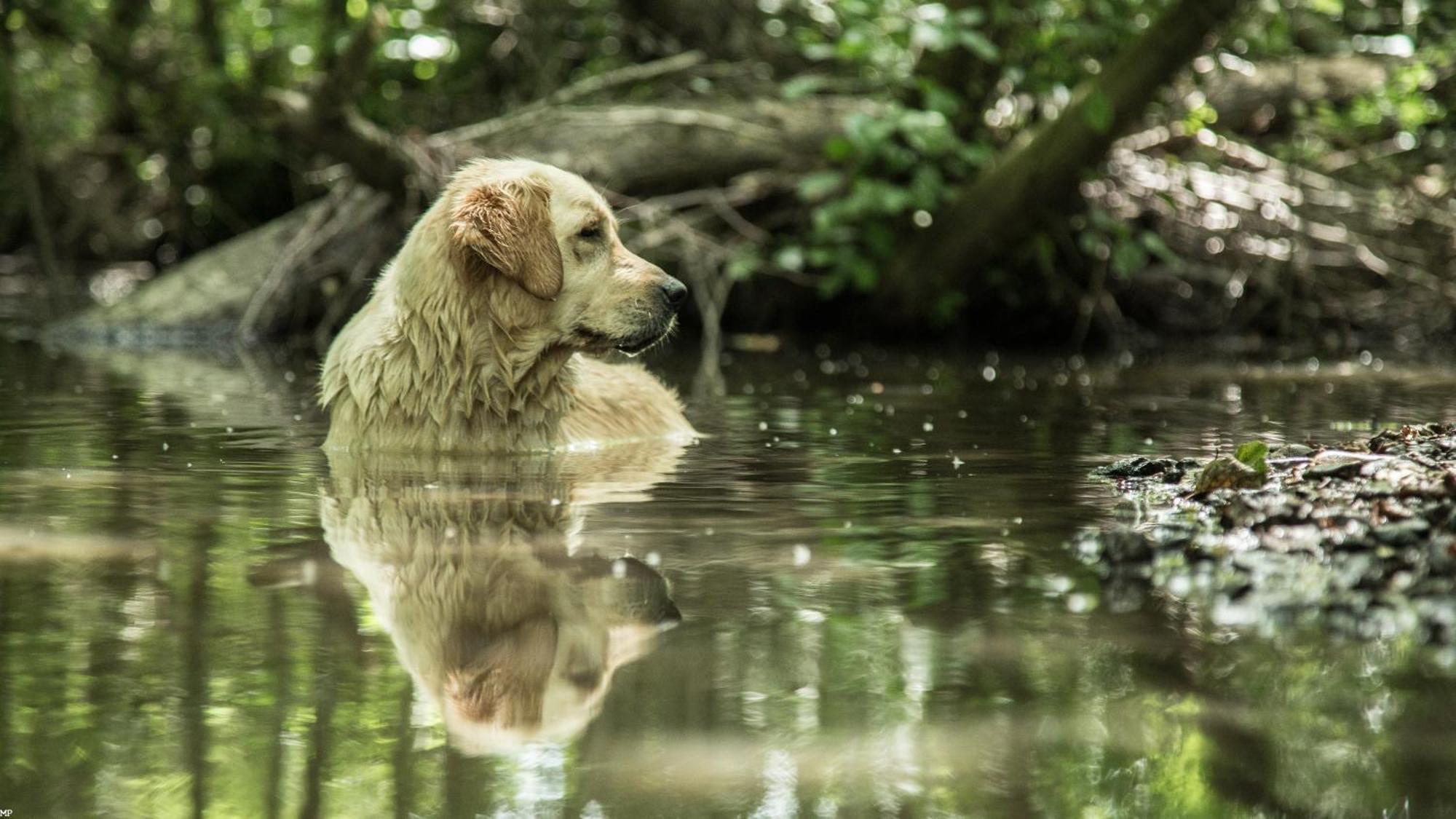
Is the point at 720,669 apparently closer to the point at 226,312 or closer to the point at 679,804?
the point at 679,804

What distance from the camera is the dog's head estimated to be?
6602mm

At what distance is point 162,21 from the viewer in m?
20.1

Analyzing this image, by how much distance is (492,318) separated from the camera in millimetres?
6746

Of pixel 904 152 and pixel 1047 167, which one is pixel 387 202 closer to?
pixel 904 152

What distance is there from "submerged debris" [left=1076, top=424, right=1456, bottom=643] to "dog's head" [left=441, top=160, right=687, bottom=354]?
226 cm

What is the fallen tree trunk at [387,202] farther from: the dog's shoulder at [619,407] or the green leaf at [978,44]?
the dog's shoulder at [619,407]

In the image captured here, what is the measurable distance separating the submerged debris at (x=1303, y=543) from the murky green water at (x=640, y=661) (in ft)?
0.49

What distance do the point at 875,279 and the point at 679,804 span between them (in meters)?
11.8

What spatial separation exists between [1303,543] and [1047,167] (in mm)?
8787

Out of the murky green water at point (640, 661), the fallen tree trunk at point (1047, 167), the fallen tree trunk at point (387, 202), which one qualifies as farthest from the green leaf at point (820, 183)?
the murky green water at point (640, 661)

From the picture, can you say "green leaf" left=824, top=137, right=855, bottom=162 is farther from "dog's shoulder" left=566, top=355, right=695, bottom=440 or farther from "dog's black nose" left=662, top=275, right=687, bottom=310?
"dog's black nose" left=662, top=275, right=687, bottom=310

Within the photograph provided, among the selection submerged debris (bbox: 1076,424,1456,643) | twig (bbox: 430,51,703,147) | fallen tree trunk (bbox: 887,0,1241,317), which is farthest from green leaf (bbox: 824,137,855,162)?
submerged debris (bbox: 1076,424,1456,643)

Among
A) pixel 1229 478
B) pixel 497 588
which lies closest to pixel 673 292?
pixel 1229 478

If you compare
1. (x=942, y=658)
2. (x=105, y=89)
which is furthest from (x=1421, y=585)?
(x=105, y=89)
